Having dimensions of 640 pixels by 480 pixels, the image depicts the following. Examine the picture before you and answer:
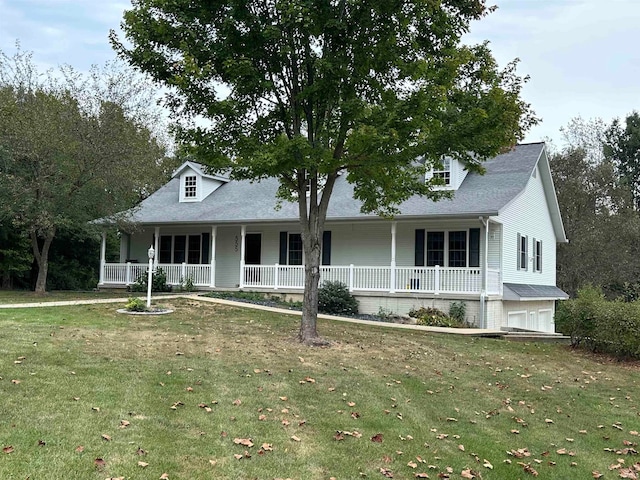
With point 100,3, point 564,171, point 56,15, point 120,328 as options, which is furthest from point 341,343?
point 564,171

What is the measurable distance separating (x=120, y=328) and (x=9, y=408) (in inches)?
213

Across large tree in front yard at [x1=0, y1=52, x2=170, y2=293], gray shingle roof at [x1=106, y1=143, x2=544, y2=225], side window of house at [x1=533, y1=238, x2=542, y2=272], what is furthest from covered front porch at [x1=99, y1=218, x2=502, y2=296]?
side window of house at [x1=533, y1=238, x2=542, y2=272]

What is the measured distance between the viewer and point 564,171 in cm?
3003

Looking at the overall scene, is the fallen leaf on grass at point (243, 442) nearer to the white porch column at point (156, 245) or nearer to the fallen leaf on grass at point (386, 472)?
the fallen leaf on grass at point (386, 472)

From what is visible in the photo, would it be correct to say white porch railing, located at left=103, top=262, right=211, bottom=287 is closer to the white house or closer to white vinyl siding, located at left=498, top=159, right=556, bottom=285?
the white house

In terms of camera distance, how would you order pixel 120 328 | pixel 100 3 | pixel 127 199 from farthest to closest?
pixel 127 199
pixel 100 3
pixel 120 328

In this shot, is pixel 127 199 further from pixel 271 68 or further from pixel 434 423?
pixel 434 423

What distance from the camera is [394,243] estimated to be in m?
17.6

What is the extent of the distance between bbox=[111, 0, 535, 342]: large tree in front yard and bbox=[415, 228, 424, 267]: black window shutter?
310 inches

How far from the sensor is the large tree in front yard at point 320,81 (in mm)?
9328

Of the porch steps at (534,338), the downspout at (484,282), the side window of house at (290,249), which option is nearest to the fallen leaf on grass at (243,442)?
the porch steps at (534,338)

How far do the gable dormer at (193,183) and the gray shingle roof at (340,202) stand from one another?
0.33 metres

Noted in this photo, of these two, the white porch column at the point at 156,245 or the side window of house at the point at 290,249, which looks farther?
the white porch column at the point at 156,245

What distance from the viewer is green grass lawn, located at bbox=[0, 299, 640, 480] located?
4.76 m
